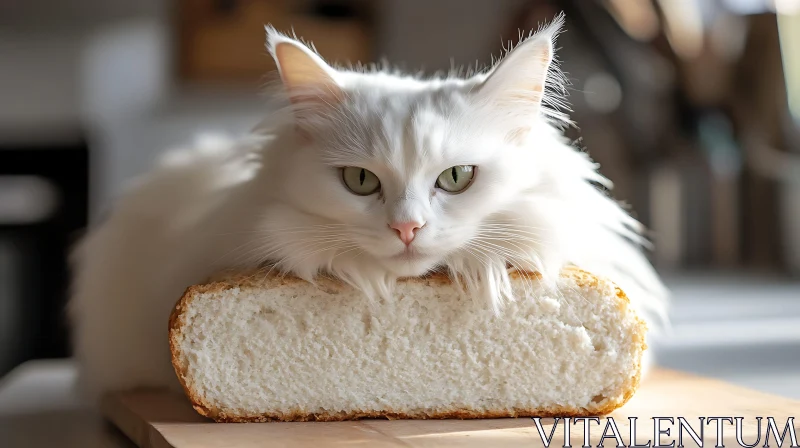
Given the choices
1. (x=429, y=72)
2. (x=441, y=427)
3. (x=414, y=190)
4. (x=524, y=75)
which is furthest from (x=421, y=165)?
(x=429, y=72)

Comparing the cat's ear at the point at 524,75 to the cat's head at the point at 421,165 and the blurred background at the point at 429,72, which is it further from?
the blurred background at the point at 429,72

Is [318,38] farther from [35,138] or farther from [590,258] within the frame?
[590,258]

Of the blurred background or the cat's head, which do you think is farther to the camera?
the blurred background

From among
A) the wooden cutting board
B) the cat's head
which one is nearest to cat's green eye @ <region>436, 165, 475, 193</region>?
the cat's head

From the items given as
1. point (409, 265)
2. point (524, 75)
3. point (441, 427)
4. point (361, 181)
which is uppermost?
point (524, 75)

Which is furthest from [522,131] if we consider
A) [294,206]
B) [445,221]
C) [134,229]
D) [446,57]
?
[446,57]

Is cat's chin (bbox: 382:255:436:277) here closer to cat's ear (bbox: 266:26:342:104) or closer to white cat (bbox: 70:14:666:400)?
white cat (bbox: 70:14:666:400)

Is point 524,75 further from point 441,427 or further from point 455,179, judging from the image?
point 441,427
